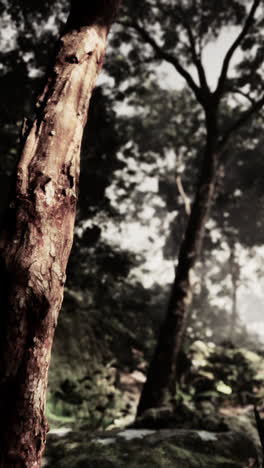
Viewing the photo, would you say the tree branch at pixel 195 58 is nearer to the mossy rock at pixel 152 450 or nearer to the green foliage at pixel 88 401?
the green foliage at pixel 88 401

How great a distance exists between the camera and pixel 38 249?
1.65 meters

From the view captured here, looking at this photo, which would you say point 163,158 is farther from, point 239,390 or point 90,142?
point 239,390

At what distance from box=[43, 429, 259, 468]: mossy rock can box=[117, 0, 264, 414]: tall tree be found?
211 cm

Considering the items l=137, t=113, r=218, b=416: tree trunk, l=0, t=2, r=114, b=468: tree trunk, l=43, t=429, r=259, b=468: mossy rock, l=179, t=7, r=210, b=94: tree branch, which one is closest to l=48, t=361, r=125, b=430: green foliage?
l=137, t=113, r=218, b=416: tree trunk

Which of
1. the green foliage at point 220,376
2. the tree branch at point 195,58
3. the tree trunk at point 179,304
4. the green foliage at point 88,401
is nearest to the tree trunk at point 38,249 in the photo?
the green foliage at point 88,401

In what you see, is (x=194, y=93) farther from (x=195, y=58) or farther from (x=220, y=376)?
(x=220, y=376)

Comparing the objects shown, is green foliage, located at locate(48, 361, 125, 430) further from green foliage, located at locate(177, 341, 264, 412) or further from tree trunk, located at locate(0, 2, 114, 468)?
tree trunk, located at locate(0, 2, 114, 468)

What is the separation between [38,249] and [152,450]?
2729mm

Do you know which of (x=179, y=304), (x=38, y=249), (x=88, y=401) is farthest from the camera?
(x=179, y=304)

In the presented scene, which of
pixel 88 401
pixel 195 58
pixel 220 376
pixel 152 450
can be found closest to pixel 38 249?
pixel 152 450

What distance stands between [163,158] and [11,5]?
1186 centimetres

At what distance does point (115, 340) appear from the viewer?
8625mm

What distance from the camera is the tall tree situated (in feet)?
20.8

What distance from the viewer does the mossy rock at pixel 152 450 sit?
3.12m
